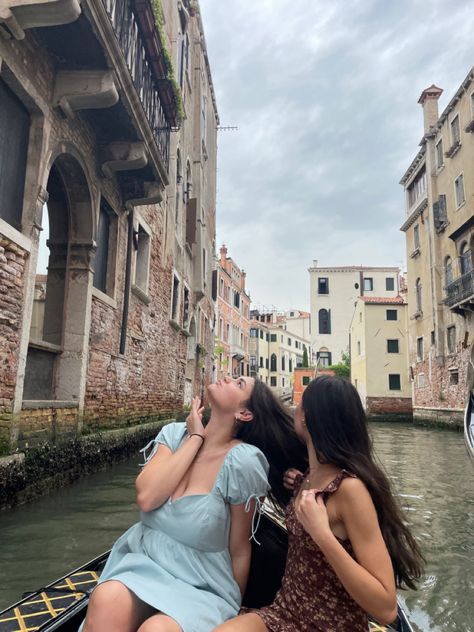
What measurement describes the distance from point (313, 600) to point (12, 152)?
16.3 ft

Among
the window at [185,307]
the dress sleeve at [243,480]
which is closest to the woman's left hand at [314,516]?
the dress sleeve at [243,480]

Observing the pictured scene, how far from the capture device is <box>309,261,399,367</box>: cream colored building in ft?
147

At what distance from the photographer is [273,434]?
1.85 metres

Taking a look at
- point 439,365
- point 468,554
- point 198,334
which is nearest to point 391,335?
point 439,365

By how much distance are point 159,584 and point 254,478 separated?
42 cm

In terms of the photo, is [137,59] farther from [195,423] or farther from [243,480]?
[243,480]

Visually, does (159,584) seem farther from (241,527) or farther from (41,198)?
(41,198)

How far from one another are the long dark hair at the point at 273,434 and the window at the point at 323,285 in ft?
145

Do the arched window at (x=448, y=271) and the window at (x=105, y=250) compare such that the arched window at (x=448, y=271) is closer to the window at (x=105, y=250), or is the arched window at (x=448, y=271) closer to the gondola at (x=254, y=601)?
the window at (x=105, y=250)

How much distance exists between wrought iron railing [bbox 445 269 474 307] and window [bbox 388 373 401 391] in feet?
32.0

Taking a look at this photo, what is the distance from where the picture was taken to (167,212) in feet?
37.8

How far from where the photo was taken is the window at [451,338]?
1877 centimetres

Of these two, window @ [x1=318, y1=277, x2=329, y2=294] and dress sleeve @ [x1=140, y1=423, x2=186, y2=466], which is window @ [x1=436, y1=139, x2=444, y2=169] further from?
window @ [x1=318, y1=277, x2=329, y2=294]

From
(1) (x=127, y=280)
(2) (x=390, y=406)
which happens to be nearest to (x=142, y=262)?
(1) (x=127, y=280)
